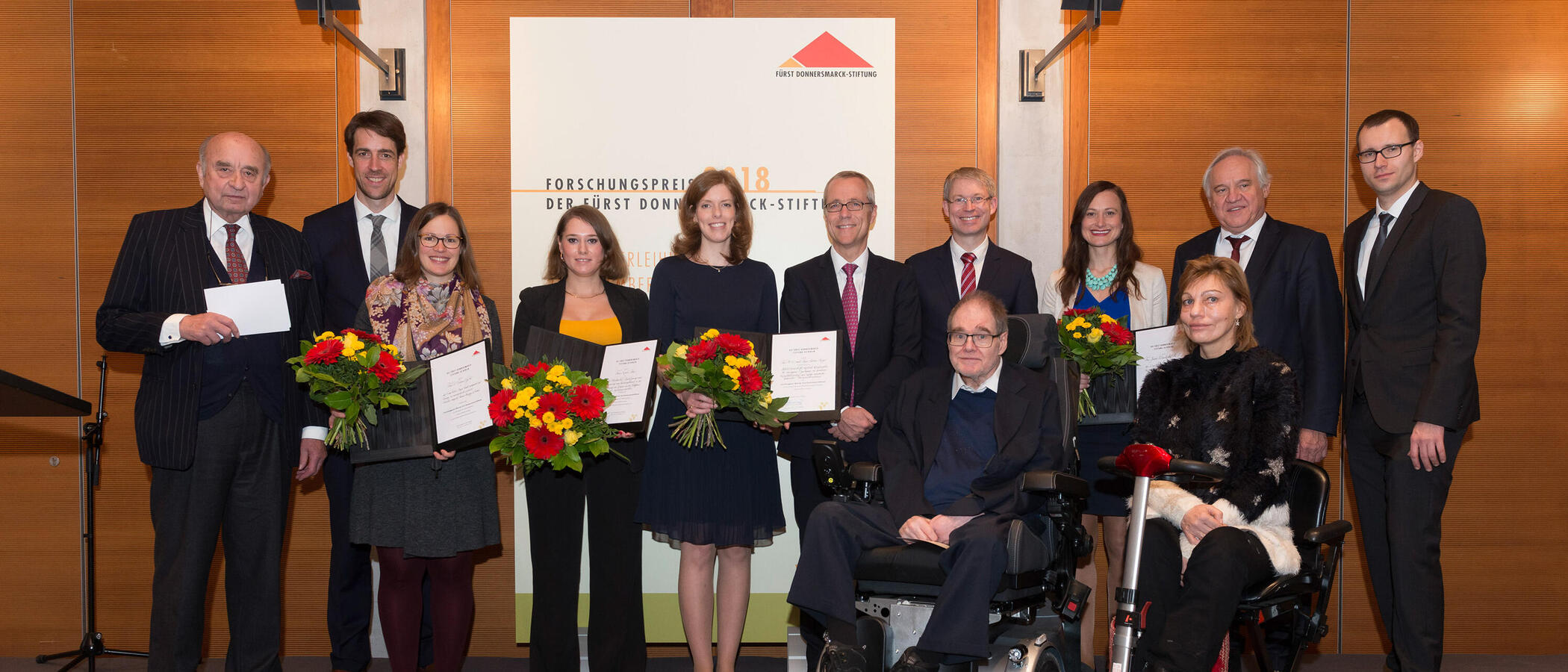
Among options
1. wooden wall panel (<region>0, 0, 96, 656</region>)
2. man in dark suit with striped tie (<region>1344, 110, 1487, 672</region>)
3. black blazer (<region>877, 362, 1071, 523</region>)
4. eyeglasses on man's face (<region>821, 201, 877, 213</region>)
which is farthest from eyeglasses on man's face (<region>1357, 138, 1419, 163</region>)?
wooden wall panel (<region>0, 0, 96, 656</region>)

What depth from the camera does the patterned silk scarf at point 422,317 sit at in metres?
3.75

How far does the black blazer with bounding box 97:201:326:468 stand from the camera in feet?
11.9

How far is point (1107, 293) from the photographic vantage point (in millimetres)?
4371

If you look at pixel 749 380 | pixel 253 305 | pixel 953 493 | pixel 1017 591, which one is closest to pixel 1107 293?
pixel 953 493

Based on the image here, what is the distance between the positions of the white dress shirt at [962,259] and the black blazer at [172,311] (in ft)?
9.04

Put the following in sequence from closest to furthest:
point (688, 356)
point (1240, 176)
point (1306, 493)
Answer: point (1306, 493), point (688, 356), point (1240, 176)

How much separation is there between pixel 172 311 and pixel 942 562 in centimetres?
304

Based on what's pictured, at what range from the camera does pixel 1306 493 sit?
3.40 meters

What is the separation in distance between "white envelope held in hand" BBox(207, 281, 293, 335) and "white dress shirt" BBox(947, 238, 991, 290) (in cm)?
277

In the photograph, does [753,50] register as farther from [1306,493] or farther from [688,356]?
[1306,493]

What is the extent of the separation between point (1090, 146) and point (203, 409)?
4306 millimetres

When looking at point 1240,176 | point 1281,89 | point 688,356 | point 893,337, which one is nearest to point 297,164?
point 688,356

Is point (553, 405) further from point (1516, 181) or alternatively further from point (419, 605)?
point (1516, 181)

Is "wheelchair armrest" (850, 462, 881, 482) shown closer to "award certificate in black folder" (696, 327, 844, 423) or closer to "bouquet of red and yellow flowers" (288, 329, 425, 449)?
"award certificate in black folder" (696, 327, 844, 423)
